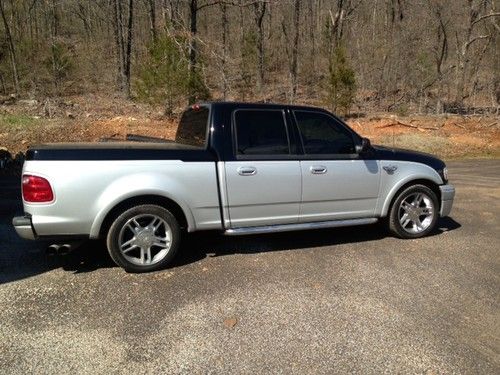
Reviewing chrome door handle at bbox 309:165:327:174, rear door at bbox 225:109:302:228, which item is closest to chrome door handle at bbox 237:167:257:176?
rear door at bbox 225:109:302:228

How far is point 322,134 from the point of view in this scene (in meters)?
4.82

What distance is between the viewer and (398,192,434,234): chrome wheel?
523 centimetres

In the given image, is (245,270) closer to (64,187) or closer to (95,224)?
(95,224)

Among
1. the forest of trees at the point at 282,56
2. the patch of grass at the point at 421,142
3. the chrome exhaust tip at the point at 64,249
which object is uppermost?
the forest of trees at the point at 282,56

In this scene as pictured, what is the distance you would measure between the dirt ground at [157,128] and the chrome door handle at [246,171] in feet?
27.6

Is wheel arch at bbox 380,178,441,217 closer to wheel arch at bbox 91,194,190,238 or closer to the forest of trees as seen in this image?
wheel arch at bbox 91,194,190,238

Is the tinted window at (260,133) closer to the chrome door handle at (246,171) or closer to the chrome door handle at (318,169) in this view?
the chrome door handle at (246,171)

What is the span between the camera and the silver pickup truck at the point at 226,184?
380 cm

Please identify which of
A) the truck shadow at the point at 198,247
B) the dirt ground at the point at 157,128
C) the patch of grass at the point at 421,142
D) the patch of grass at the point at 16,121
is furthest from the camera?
the patch of grass at the point at 421,142

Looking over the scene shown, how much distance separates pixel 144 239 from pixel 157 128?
12661 mm

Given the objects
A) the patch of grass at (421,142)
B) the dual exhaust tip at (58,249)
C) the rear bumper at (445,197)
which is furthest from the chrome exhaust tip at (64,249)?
the patch of grass at (421,142)

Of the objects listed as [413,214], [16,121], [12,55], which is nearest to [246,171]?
[413,214]

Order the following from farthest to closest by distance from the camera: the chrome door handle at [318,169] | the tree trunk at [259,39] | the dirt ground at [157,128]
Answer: the tree trunk at [259,39] → the dirt ground at [157,128] → the chrome door handle at [318,169]

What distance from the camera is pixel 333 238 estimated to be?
5.28m
